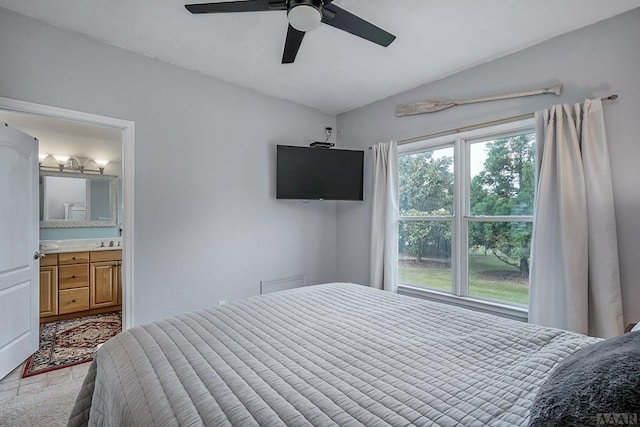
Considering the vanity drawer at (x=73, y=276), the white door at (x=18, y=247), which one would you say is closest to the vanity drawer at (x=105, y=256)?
the vanity drawer at (x=73, y=276)

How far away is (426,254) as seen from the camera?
3111 millimetres

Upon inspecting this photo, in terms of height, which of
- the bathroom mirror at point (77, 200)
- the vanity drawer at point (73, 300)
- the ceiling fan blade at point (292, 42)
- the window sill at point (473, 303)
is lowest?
the vanity drawer at point (73, 300)

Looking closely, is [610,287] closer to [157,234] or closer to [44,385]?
[157,234]

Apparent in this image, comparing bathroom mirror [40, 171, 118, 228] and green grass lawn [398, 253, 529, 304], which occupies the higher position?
bathroom mirror [40, 171, 118, 228]

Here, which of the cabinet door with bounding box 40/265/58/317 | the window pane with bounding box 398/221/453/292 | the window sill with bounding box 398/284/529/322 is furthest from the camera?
the cabinet door with bounding box 40/265/58/317

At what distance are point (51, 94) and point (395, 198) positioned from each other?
9.86 ft

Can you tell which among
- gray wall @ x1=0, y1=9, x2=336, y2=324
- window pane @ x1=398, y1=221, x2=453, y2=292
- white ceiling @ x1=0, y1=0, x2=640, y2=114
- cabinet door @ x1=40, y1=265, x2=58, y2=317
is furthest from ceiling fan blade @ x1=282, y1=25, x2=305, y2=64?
cabinet door @ x1=40, y1=265, x2=58, y2=317

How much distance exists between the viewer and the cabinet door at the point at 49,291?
3.42 metres

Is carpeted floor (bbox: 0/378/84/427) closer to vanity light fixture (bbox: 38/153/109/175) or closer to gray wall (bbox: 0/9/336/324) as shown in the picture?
gray wall (bbox: 0/9/336/324)

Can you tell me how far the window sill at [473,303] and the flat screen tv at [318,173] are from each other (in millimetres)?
1187

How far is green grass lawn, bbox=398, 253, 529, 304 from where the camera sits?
2.48 m

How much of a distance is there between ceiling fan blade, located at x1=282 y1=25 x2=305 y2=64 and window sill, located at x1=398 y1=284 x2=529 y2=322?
2.43m

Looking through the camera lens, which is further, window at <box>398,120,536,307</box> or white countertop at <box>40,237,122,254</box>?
white countertop at <box>40,237,122,254</box>

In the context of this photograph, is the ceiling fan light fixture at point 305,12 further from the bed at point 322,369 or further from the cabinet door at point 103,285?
the cabinet door at point 103,285
